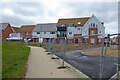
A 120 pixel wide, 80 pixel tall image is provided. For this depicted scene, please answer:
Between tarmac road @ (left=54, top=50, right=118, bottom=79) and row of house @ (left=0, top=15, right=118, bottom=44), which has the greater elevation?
row of house @ (left=0, top=15, right=118, bottom=44)

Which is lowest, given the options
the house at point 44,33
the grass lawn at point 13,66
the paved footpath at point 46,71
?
the paved footpath at point 46,71

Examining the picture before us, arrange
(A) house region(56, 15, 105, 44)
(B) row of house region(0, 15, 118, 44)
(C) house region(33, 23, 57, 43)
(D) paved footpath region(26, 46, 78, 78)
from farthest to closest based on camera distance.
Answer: (C) house region(33, 23, 57, 43) → (B) row of house region(0, 15, 118, 44) → (A) house region(56, 15, 105, 44) → (D) paved footpath region(26, 46, 78, 78)

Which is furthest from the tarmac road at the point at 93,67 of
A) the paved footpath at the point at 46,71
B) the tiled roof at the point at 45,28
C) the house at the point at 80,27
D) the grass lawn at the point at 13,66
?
the tiled roof at the point at 45,28

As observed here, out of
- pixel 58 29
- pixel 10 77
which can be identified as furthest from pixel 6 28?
pixel 10 77

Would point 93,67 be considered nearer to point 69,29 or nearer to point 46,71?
point 46,71

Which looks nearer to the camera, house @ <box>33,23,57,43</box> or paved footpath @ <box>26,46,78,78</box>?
paved footpath @ <box>26,46,78,78</box>

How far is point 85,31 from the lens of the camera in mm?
32344

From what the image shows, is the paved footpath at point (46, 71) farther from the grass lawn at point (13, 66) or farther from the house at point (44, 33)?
the house at point (44, 33)

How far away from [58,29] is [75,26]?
20.2ft

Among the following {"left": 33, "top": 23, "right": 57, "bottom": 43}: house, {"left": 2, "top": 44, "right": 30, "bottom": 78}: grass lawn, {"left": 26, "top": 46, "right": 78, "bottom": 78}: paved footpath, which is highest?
{"left": 33, "top": 23, "right": 57, "bottom": 43}: house

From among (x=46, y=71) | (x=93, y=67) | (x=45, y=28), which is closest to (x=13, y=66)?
(x=46, y=71)

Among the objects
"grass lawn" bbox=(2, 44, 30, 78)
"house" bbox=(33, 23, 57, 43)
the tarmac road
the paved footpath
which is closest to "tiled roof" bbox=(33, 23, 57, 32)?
"house" bbox=(33, 23, 57, 43)

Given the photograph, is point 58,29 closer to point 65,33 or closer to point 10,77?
point 65,33

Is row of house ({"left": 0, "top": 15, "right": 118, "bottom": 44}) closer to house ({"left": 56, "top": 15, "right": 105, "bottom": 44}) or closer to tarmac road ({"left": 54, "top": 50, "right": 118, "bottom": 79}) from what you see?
house ({"left": 56, "top": 15, "right": 105, "bottom": 44})
